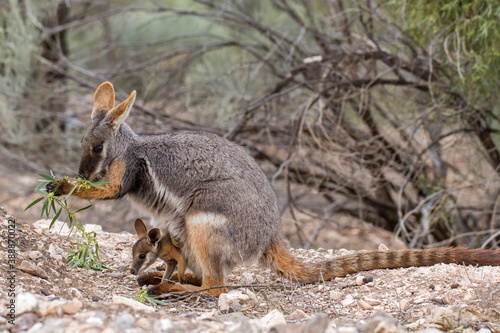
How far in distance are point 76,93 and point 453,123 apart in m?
6.05

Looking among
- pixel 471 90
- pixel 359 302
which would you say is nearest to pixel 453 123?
pixel 471 90

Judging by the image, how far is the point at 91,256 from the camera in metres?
4.78

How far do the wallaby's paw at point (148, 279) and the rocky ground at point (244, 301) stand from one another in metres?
0.09

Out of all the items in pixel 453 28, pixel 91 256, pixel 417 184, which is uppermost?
pixel 453 28

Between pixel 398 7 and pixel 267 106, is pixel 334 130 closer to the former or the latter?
pixel 267 106

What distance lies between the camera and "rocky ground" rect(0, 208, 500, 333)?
2979mm

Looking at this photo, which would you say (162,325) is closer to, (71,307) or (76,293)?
(71,307)

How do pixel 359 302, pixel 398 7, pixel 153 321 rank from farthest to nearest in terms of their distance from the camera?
1. pixel 398 7
2. pixel 359 302
3. pixel 153 321

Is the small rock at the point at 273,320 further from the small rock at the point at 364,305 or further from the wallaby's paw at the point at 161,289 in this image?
the wallaby's paw at the point at 161,289

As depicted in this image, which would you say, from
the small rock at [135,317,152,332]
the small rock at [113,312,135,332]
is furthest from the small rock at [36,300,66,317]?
the small rock at [135,317,152,332]

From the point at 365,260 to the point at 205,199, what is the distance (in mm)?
1384

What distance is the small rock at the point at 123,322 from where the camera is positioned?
114 inches

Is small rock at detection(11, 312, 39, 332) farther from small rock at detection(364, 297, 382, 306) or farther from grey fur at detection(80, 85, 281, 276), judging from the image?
small rock at detection(364, 297, 382, 306)

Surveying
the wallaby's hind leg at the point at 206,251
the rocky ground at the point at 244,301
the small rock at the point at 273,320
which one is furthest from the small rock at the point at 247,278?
the small rock at the point at 273,320
